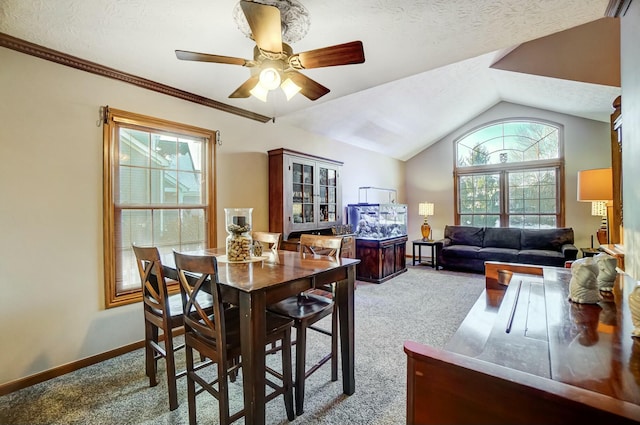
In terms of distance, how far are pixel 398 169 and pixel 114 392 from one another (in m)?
6.64

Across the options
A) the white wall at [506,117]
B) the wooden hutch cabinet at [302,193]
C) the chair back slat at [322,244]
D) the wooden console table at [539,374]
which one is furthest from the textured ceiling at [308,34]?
the white wall at [506,117]

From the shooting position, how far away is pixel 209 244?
3.28 m

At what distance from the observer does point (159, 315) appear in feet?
6.59

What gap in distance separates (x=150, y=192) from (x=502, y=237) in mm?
6002

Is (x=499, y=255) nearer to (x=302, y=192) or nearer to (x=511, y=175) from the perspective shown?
(x=511, y=175)

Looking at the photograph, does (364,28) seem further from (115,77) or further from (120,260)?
(120,260)

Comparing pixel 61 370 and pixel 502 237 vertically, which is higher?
pixel 502 237

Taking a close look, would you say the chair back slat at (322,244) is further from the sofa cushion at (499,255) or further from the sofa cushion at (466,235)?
the sofa cushion at (466,235)

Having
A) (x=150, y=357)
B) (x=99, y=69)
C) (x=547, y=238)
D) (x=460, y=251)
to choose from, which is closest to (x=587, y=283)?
(x=150, y=357)

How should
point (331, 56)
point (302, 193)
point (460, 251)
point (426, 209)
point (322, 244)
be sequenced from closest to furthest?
1. point (331, 56)
2. point (322, 244)
3. point (302, 193)
4. point (460, 251)
5. point (426, 209)

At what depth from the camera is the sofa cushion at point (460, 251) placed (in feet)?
18.1

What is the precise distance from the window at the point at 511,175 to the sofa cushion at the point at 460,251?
123cm

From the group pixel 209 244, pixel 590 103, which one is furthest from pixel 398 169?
pixel 209 244

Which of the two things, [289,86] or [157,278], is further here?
[289,86]
